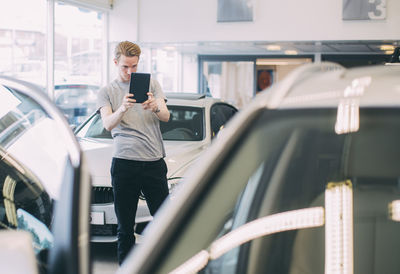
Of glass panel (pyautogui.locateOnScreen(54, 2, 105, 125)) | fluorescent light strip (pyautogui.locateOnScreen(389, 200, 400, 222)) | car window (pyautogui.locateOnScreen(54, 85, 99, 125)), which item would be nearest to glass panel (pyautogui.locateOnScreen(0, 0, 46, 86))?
glass panel (pyautogui.locateOnScreen(54, 2, 105, 125))

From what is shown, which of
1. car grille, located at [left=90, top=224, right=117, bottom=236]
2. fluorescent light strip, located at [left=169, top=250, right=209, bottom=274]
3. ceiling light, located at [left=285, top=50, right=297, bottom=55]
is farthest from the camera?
ceiling light, located at [left=285, top=50, right=297, bottom=55]

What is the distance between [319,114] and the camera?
1.53m

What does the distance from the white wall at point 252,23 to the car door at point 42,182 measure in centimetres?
1125

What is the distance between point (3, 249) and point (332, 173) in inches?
44.2

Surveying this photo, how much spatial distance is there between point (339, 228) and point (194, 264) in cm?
52

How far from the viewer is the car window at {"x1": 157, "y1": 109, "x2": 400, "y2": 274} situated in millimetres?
1475

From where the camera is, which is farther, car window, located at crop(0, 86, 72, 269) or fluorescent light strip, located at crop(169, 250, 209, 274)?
fluorescent light strip, located at crop(169, 250, 209, 274)

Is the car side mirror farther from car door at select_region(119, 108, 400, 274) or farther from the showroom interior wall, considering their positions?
the showroom interior wall

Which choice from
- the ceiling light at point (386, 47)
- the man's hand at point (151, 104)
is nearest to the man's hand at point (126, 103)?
the man's hand at point (151, 104)

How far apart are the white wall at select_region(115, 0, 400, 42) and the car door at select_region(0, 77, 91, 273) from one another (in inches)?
443

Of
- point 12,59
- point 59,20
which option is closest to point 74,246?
point 12,59

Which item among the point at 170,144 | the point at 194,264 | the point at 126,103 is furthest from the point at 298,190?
the point at 170,144

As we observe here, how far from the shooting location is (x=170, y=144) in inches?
242

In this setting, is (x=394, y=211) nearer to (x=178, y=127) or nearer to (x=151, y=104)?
(x=151, y=104)
